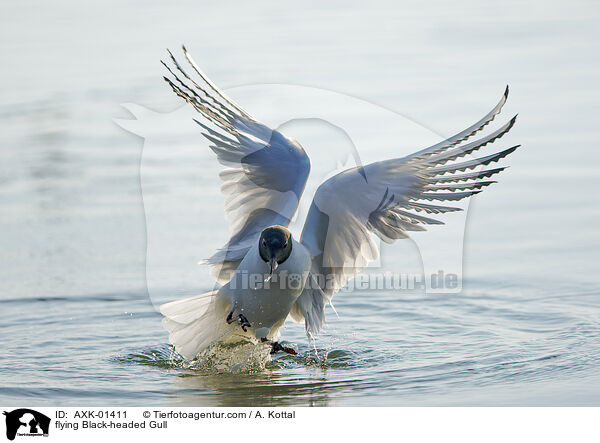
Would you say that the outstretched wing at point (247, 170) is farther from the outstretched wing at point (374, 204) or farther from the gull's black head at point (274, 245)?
the gull's black head at point (274, 245)

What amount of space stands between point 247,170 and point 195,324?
126 centimetres

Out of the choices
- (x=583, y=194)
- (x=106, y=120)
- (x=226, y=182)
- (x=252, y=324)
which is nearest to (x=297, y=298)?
(x=252, y=324)

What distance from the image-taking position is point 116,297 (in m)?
9.19

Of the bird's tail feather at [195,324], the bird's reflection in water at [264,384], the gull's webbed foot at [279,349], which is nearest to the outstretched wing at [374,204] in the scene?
the gull's webbed foot at [279,349]

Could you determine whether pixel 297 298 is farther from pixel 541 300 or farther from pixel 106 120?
pixel 106 120

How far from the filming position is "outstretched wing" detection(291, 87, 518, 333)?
6977 mm

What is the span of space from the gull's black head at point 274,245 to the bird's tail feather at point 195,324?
844mm

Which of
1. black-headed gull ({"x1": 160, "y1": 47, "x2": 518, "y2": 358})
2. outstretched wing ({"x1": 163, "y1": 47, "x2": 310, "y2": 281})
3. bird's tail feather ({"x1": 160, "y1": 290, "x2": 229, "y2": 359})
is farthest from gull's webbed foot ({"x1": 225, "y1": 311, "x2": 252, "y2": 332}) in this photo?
outstretched wing ({"x1": 163, "y1": 47, "x2": 310, "y2": 281})

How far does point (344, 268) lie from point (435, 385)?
141 centimetres

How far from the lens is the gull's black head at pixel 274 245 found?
693 cm

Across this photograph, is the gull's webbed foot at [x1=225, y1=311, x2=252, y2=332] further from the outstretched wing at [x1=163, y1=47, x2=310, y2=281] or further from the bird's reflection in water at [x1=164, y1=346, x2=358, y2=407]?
the outstretched wing at [x1=163, y1=47, x2=310, y2=281]
